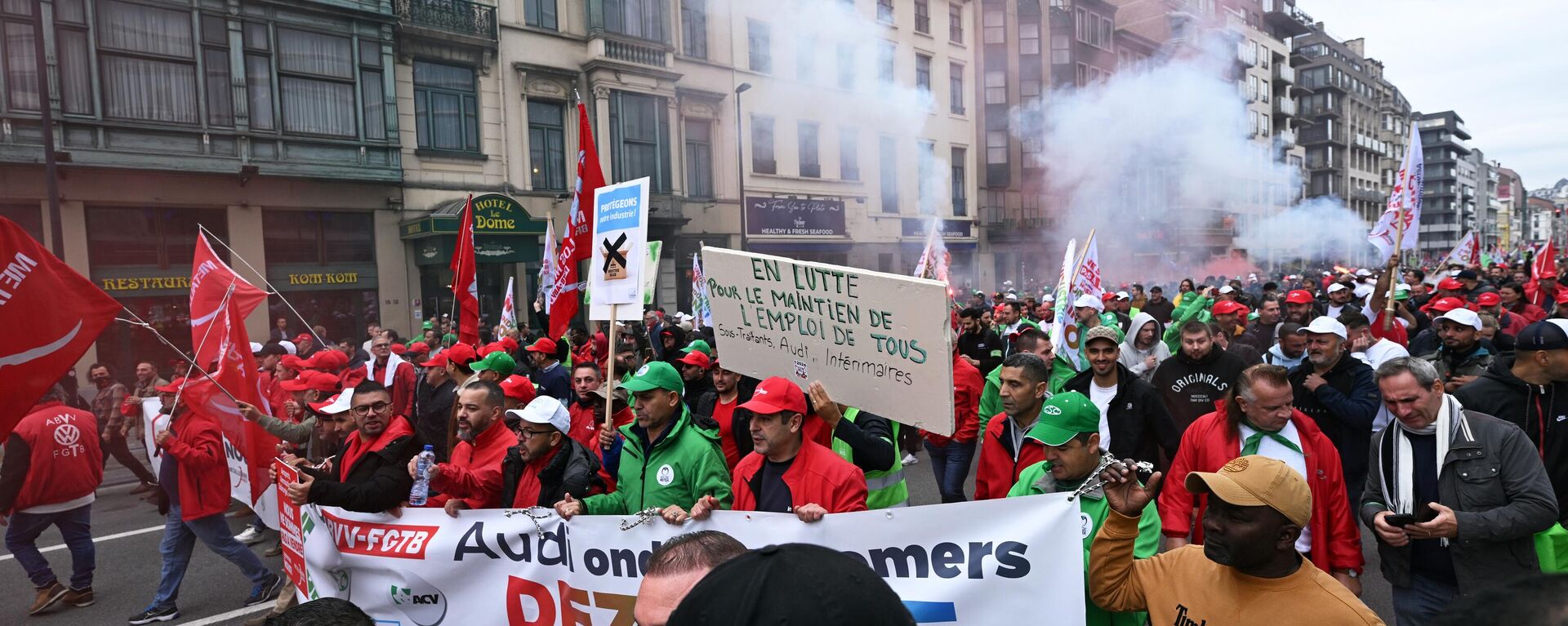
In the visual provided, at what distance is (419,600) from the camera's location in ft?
12.6

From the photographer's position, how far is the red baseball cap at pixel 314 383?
20.1ft

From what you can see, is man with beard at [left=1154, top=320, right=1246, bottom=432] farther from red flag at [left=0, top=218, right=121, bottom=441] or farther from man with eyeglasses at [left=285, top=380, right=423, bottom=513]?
red flag at [left=0, top=218, right=121, bottom=441]

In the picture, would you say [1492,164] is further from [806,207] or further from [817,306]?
[817,306]

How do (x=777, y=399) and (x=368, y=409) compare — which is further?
(x=368, y=409)

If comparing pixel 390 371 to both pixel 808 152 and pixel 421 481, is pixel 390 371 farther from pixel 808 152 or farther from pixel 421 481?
pixel 808 152

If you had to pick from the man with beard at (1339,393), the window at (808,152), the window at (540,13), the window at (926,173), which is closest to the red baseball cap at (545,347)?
the man with beard at (1339,393)

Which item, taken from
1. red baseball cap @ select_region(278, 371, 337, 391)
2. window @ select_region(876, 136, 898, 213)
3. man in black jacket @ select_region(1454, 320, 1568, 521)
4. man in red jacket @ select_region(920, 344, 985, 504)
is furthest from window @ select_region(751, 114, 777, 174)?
man in black jacket @ select_region(1454, 320, 1568, 521)

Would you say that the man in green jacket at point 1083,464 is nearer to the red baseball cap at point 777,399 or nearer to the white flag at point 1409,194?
the red baseball cap at point 777,399

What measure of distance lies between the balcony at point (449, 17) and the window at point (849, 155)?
492 inches

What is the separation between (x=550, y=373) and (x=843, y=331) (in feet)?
16.0

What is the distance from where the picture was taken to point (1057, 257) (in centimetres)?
3662

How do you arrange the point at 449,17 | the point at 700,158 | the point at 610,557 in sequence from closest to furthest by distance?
1. the point at 610,557
2. the point at 449,17
3. the point at 700,158

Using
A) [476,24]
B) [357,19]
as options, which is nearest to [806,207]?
[476,24]

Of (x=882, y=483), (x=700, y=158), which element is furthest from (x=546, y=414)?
(x=700, y=158)
